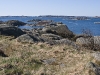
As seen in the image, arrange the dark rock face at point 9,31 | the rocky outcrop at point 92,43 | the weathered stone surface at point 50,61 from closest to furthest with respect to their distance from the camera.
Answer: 1. the weathered stone surface at point 50,61
2. the rocky outcrop at point 92,43
3. the dark rock face at point 9,31

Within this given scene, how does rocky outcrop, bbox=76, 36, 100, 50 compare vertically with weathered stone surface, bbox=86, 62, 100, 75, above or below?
below

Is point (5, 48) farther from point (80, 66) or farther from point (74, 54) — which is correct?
point (80, 66)

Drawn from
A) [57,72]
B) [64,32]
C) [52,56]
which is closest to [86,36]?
[64,32]

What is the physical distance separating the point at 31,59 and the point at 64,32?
1847cm

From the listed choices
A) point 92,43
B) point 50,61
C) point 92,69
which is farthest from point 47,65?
point 92,43

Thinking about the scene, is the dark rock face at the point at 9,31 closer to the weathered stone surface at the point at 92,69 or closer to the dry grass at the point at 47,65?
the dry grass at the point at 47,65

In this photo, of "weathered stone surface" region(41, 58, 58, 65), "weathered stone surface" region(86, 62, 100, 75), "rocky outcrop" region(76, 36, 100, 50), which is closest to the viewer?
"weathered stone surface" region(86, 62, 100, 75)

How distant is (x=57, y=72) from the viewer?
10.6 m

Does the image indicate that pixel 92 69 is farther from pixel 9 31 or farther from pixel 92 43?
pixel 9 31

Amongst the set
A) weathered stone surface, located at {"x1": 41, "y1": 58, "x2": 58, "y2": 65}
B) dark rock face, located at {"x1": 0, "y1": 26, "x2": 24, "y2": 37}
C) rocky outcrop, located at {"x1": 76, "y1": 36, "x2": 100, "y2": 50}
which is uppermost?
dark rock face, located at {"x1": 0, "y1": 26, "x2": 24, "y2": 37}

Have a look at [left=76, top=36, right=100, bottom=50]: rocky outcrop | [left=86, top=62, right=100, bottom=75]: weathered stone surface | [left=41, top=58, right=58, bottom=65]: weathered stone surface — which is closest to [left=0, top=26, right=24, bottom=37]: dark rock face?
[left=76, top=36, right=100, bottom=50]: rocky outcrop

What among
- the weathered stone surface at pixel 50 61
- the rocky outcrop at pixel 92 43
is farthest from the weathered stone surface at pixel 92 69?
the rocky outcrop at pixel 92 43

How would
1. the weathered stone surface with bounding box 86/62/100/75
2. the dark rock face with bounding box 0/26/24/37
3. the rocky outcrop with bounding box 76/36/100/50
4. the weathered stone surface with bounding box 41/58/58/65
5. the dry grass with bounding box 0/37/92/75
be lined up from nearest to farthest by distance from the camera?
the weathered stone surface with bounding box 86/62/100/75 < the dry grass with bounding box 0/37/92/75 < the weathered stone surface with bounding box 41/58/58/65 < the rocky outcrop with bounding box 76/36/100/50 < the dark rock face with bounding box 0/26/24/37

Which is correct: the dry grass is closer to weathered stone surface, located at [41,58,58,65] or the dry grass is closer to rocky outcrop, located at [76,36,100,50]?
weathered stone surface, located at [41,58,58,65]
